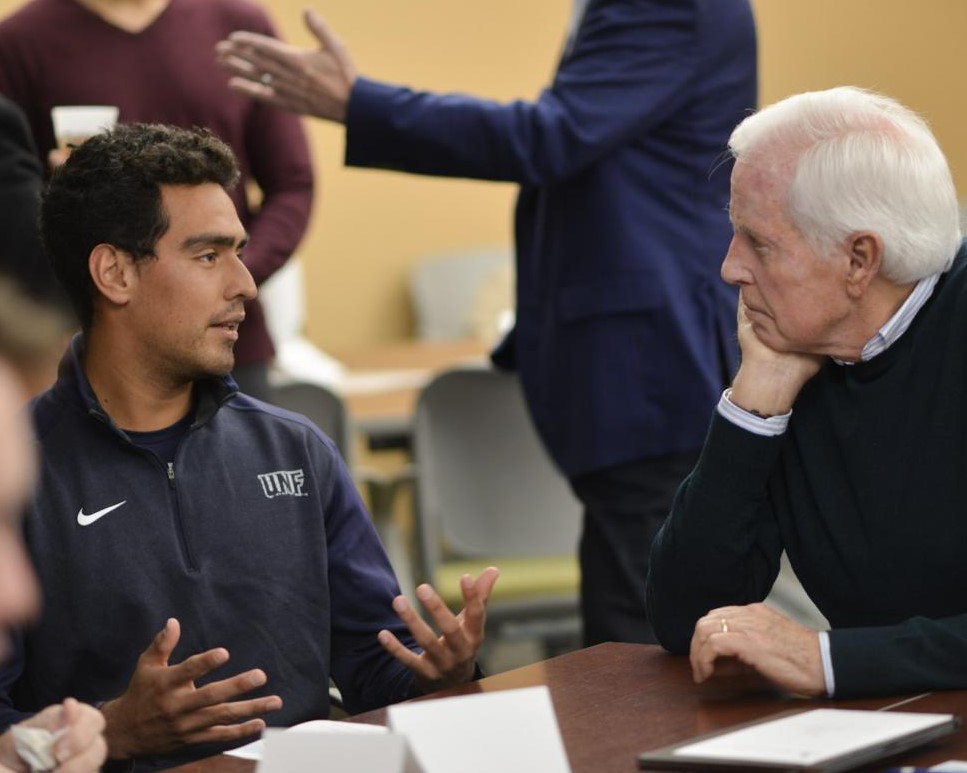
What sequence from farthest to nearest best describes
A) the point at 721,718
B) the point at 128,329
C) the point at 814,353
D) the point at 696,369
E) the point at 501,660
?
the point at 501,660 → the point at 696,369 → the point at 128,329 → the point at 814,353 → the point at 721,718

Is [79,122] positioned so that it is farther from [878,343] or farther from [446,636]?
[878,343]

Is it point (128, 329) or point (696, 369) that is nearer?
point (128, 329)

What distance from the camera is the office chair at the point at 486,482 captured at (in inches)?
151

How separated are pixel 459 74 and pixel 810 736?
19.0 ft

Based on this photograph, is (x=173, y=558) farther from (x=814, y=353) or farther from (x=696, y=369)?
(x=696, y=369)

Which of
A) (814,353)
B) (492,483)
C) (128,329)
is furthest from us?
(492,483)

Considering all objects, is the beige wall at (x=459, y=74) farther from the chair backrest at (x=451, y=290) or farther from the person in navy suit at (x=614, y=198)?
the person in navy suit at (x=614, y=198)

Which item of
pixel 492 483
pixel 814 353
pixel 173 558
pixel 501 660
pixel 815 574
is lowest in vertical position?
pixel 501 660

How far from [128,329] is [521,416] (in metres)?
1.82

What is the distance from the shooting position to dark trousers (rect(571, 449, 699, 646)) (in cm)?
273

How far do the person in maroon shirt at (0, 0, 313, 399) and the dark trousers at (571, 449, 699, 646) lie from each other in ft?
2.30

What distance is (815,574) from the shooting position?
6.13 ft

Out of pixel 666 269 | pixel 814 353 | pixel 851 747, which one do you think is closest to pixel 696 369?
pixel 666 269

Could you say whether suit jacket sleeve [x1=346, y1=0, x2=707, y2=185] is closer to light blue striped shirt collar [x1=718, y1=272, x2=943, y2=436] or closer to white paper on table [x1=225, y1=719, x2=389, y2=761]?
light blue striped shirt collar [x1=718, y1=272, x2=943, y2=436]
